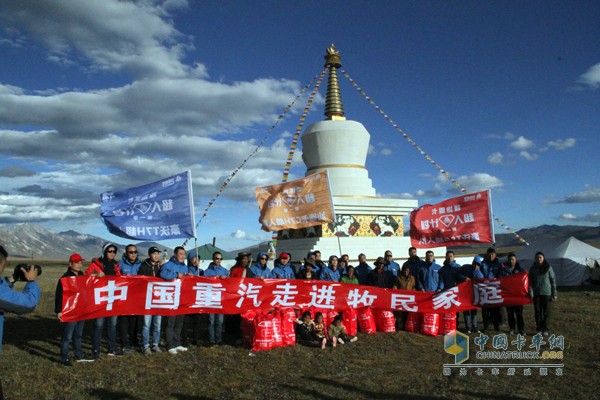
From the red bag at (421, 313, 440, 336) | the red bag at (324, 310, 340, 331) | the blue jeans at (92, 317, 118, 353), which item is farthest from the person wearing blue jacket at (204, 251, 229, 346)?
the red bag at (421, 313, 440, 336)

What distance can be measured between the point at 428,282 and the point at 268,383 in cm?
482

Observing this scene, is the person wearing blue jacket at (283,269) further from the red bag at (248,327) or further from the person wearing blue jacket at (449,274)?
the person wearing blue jacket at (449,274)

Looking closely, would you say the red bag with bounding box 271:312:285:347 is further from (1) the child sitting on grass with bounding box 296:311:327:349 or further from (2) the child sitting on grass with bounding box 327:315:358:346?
(2) the child sitting on grass with bounding box 327:315:358:346

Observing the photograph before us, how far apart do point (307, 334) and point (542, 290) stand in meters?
4.70

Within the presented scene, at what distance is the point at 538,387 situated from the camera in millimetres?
5781

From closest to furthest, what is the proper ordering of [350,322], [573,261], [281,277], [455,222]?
[350,322], [281,277], [455,222], [573,261]

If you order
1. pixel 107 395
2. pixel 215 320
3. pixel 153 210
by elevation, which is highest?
pixel 153 210

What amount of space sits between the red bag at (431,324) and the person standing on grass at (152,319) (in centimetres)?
501

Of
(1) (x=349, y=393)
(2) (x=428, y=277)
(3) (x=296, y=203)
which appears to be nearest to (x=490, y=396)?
(1) (x=349, y=393)

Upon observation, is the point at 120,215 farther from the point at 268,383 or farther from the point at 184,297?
the point at 268,383

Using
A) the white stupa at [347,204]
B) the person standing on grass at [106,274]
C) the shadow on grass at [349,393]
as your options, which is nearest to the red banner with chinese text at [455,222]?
the white stupa at [347,204]

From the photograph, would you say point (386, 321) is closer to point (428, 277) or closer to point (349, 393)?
point (428, 277)

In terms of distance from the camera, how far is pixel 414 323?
30.6 feet

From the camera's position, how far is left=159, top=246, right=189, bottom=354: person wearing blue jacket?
25.7 ft
